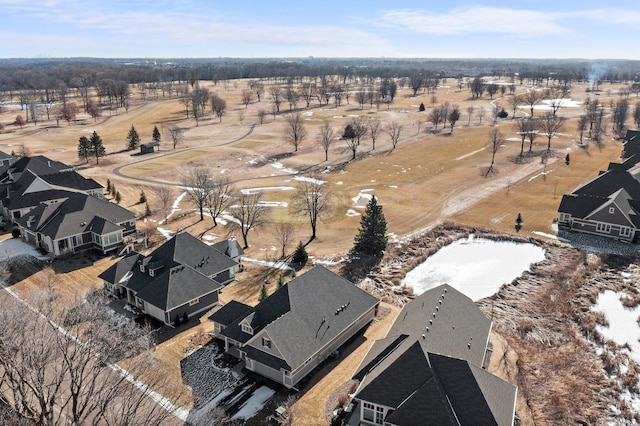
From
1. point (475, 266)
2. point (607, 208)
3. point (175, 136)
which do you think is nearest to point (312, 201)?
point (475, 266)

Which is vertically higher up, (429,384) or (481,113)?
(481,113)

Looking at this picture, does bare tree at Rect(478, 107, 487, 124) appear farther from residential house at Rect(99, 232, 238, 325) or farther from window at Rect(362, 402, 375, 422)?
window at Rect(362, 402, 375, 422)

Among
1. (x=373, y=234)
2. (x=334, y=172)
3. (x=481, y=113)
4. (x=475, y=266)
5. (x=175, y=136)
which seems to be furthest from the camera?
(x=481, y=113)

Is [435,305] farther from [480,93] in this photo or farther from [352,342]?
[480,93]

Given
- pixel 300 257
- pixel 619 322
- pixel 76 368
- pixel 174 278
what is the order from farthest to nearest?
pixel 300 257 → pixel 619 322 → pixel 174 278 → pixel 76 368

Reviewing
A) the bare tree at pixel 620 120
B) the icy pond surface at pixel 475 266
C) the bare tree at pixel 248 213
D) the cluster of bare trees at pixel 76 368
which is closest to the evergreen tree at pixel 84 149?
the bare tree at pixel 248 213

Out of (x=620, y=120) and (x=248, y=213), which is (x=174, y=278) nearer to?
(x=248, y=213)
